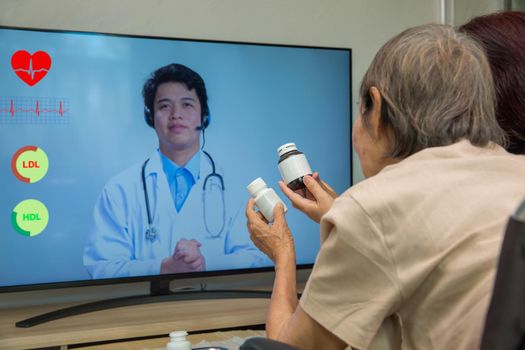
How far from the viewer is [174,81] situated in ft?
7.95

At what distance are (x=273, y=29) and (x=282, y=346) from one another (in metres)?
2.03

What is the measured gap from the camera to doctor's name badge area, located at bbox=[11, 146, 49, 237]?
2219 millimetres

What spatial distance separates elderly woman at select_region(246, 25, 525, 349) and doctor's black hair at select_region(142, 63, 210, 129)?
1406 millimetres

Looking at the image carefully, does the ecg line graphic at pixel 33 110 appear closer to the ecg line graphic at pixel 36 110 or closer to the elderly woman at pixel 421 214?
the ecg line graphic at pixel 36 110

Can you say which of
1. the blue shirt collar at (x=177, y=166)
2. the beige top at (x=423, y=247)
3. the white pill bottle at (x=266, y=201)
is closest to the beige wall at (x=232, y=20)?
the blue shirt collar at (x=177, y=166)

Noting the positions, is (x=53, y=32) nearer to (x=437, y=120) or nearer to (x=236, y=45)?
(x=236, y=45)

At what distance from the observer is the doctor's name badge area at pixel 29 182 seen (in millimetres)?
2219

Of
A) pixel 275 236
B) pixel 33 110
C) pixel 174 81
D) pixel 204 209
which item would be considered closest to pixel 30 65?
pixel 33 110

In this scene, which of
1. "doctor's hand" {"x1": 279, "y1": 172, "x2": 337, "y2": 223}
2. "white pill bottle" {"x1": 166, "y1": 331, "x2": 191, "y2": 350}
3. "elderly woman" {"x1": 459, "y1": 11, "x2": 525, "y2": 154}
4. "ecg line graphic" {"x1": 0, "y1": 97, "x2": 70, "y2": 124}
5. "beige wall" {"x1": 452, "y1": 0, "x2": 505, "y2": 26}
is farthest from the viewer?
"beige wall" {"x1": 452, "y1": 0, "x2": 505, "y2": 26}

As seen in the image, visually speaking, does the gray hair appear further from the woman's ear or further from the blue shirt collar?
the blue shirt collar

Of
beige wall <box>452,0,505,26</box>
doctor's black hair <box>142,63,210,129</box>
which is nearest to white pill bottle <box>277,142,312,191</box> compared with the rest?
doctor's black hair <box>142,63,210,129</box>

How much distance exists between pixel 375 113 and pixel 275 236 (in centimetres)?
44

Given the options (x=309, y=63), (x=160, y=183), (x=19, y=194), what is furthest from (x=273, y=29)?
(x=19, y=194)

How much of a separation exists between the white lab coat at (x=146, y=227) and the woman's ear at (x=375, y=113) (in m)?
1.40
